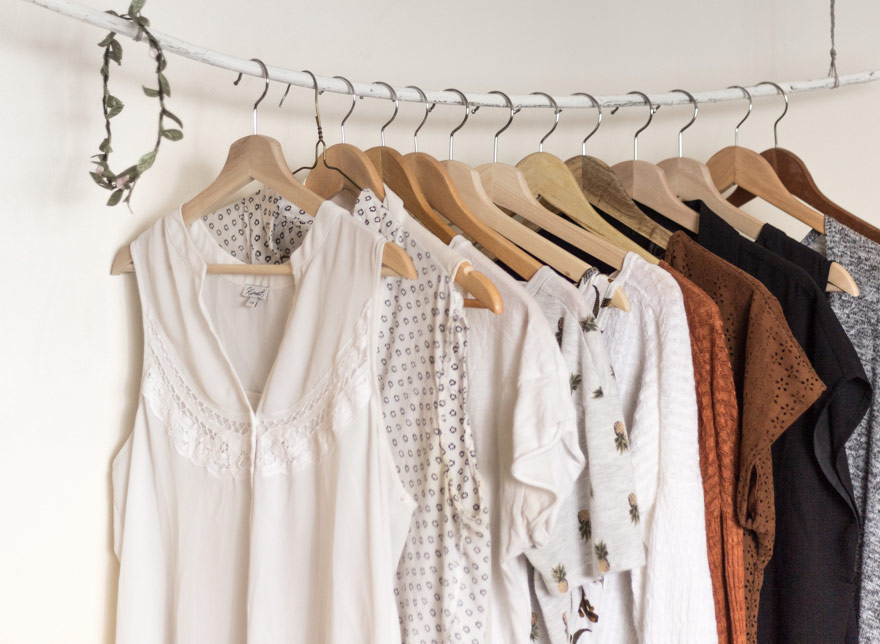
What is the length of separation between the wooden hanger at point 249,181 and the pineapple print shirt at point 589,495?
347 millimetres

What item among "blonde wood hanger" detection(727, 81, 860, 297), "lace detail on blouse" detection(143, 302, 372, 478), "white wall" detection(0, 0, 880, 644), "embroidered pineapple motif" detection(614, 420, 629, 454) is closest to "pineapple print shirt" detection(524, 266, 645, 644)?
"embroidered pineapple motif" detection(614, 420, 629, 454)

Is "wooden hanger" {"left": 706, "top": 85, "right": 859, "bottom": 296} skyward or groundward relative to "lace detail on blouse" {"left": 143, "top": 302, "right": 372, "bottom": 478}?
skyward

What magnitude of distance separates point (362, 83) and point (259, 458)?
24.8 inches

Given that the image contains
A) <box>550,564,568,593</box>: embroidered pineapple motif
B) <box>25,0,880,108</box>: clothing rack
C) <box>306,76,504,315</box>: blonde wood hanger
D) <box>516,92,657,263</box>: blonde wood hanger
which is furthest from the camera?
<box>516,92,657,263</box>: blonde wood hanger

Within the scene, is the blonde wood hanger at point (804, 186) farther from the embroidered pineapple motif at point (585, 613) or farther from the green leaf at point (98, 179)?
the green leaf at point (98, 179)

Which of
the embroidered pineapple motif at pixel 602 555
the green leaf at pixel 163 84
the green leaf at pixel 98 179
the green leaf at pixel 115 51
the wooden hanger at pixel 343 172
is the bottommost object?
the embroidered pineapple motif at pixel 602 555

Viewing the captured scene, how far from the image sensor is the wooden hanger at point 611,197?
1.29 metres

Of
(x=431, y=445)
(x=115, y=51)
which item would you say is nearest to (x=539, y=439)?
(x=431, y=445)

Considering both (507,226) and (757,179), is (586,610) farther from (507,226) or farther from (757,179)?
(757,179)

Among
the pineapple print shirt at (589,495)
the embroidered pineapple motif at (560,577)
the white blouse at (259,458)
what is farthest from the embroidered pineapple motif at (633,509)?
the white blouse at (259,458)

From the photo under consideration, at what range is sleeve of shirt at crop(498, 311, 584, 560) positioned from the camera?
37.5 inches

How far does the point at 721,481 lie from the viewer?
43.7 inches

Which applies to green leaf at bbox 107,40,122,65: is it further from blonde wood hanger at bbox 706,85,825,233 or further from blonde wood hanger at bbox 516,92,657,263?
blonde wood hanger at bbox 706,85,825,233

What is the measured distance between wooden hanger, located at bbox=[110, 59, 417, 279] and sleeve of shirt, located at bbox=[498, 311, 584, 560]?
33 centimetres
